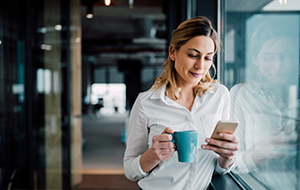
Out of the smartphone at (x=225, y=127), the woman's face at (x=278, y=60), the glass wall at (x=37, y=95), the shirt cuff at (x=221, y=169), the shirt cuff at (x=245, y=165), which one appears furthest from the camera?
the glass wall at (x=37, y=95)

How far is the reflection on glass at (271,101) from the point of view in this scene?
0.67 metres

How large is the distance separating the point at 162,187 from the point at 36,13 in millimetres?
2410

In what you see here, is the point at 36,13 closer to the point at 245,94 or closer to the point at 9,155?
the point at 9,155

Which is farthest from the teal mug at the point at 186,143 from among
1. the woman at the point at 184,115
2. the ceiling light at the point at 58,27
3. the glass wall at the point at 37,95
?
the ceiling light at the point at 58,27

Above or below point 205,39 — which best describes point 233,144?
below

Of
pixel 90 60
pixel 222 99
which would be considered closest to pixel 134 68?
pixel 90 60

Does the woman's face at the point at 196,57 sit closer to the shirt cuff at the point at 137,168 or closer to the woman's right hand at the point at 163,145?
the woman's right hand at the point at 163,145

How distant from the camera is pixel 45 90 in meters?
2.86

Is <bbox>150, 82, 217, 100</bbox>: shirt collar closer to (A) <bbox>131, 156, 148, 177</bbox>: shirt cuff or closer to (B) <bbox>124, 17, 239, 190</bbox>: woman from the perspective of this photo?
(B) <bbox>124, 17, 239, 190</bbox>: woman

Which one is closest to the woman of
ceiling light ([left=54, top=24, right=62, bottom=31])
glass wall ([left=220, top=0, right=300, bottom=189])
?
glass wall ([left=220, top=0, right=300, bottom=189])

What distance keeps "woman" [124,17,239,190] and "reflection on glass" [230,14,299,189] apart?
0.12 metres

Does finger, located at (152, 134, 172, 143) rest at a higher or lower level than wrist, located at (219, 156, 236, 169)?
higher

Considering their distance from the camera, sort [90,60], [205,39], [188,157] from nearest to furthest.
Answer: [188,157], [205,39], [90,60]

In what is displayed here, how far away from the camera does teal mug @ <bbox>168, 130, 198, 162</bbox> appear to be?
84 cm
